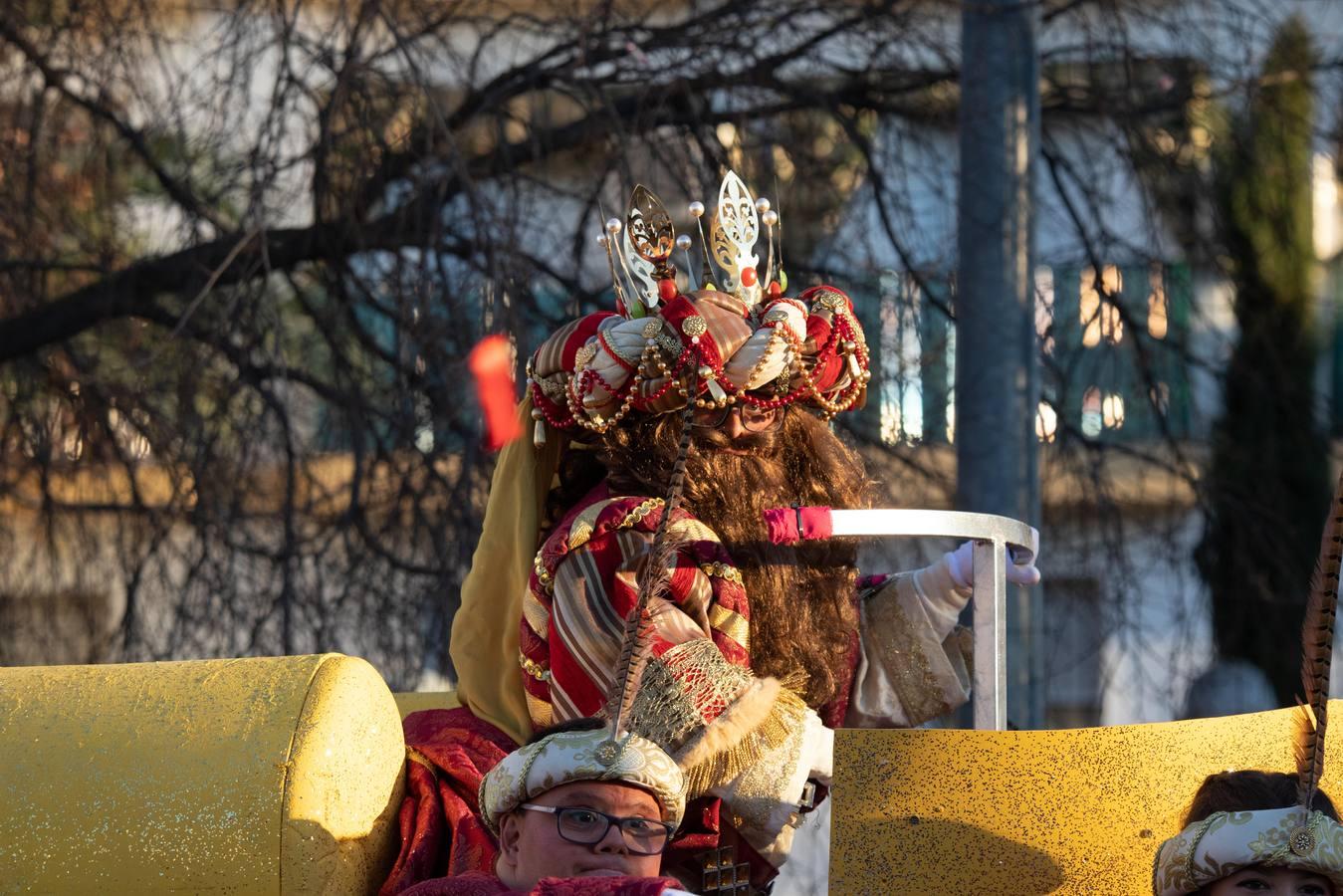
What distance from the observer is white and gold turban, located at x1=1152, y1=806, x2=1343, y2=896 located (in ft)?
9.82

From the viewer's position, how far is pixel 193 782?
10.2ft

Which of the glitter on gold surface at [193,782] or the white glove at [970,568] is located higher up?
the white glove at [970,568]

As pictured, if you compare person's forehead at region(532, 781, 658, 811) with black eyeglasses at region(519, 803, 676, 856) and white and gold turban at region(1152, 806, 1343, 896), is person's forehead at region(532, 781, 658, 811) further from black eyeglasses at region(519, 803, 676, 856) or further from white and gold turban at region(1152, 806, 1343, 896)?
white and gold turban at region(1152, 806, 1343, 896)

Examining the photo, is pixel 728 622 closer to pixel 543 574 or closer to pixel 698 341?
pixel 543 574

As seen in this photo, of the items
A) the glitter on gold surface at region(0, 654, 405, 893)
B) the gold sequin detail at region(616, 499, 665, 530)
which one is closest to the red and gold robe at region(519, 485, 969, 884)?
the gold sequin detail at region(616, 499, 665, 530)

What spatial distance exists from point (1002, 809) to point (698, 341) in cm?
98

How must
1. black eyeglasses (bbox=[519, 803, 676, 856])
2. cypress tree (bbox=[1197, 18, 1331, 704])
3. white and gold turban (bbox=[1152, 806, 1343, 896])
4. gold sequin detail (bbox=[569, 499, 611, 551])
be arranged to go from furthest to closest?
cypress tree (bbox=[1197, 18, 1331, 704]), gold sequin detail (bbox=[569, 499, 611, 551]), white and gold turban (bbox=[1152, 806, 1343, 896]), black eyeglasses (bbox=[519, 803, 676, 856])

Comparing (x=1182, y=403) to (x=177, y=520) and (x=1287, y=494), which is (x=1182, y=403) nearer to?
(x=1287, y=494)

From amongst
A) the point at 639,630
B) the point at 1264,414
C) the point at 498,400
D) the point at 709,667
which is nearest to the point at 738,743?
the point at 709,667

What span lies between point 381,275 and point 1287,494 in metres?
3.15

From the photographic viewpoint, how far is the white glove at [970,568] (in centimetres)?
367

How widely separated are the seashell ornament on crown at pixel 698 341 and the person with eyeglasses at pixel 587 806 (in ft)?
2.74

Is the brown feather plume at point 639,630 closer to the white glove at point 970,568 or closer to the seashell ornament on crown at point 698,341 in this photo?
the seashell ornament on crown at point 698,341

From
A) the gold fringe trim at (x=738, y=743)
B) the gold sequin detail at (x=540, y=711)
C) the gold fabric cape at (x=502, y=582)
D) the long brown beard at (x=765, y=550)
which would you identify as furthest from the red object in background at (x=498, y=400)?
the gold fringe trim at (x=738, y=743)
